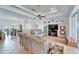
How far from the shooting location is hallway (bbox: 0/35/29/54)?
2.34 meters

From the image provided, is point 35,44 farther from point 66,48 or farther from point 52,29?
point 66,48

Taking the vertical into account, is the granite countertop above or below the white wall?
below

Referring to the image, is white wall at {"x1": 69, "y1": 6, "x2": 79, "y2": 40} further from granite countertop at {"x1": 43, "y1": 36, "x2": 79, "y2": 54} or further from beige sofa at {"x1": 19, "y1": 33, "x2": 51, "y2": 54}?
beige sofa at {"x1": 19, "y1": 33, "x2": 51, "y2": 54}

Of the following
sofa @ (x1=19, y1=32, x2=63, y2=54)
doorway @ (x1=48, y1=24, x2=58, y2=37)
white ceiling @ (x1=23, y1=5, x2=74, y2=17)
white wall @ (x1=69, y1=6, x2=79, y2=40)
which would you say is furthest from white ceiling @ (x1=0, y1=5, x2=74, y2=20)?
sofa @ (x1=19, y1=32, x2=63, y2=54)

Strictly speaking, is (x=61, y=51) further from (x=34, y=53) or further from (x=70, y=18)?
(x=70, y=18)

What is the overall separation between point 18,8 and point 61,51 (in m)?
1.33

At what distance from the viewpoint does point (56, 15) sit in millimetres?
2387

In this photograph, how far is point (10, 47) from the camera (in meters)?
2.35

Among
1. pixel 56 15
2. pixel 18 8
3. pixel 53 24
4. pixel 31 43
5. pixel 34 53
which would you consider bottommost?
pixel 34 53

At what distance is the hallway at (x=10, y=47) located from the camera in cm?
234

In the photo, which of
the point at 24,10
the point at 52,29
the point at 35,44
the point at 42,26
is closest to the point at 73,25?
the point at 52,29

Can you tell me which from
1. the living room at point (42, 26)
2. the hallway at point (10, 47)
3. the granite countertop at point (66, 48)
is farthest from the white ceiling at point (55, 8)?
the hallway at point (10, 47)

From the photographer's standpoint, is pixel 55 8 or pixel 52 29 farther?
pixel 52 29
